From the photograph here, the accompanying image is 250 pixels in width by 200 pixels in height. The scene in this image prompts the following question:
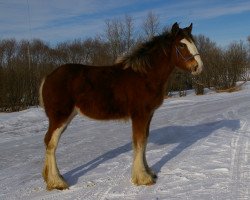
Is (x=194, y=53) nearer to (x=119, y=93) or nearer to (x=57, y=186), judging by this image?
(x=119, y=93)

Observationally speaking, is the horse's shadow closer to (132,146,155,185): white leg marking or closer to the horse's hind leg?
the horse's hind leg

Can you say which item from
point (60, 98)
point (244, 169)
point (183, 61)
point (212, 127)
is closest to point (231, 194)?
point (244, 169)

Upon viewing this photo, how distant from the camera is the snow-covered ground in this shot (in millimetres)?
5531

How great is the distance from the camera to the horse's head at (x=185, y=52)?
19.3 feet

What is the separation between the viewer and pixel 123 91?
5984mm

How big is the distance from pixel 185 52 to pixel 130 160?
8.46 ft

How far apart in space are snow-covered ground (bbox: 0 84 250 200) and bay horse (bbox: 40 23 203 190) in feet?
1.32

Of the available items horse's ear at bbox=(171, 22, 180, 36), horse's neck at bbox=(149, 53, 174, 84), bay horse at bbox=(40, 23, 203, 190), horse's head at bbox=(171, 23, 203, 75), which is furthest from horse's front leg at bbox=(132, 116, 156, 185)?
horse's ear at bbox=(171, 22, 180, 36)

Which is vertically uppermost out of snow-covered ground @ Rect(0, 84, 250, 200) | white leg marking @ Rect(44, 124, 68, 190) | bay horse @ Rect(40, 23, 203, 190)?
bay horse @ Rect(40, 23, 203, 190)

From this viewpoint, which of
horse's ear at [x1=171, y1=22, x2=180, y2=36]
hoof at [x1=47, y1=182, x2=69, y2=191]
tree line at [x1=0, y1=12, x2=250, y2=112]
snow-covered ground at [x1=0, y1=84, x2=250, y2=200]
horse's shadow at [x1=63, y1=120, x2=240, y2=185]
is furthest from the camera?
tree line at [x1=0, y1=12, x2=250, y2=112]

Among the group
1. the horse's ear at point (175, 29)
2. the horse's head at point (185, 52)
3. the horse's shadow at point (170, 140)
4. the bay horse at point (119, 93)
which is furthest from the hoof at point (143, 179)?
the horse's ear at point (175, 29)

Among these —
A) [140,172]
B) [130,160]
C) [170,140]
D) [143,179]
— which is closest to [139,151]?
[140,172]

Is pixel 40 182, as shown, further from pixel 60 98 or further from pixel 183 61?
pixel 183 61

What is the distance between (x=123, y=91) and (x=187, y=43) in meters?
1.30
